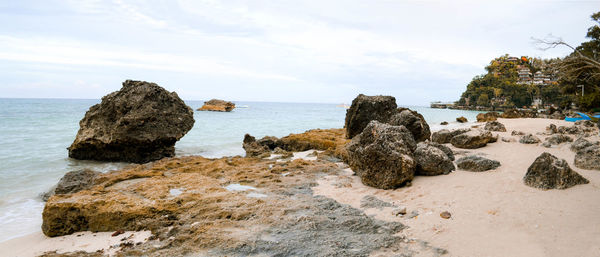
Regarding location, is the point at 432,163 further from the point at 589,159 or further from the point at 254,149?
the point at 254,149

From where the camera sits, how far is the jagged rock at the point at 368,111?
38.7 feet

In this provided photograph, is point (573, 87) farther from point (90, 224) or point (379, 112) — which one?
point (90, 224)

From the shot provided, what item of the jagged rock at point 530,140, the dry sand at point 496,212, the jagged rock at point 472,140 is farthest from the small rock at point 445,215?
the jagged rock at point 530,140

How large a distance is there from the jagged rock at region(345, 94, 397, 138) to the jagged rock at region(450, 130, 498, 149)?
291 centimetres

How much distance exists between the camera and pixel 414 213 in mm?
4457

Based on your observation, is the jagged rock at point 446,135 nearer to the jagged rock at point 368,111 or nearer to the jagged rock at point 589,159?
the jagged rock at point 368,111

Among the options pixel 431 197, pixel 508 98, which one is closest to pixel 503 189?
pixel 431 197

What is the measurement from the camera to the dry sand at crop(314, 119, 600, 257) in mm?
3230

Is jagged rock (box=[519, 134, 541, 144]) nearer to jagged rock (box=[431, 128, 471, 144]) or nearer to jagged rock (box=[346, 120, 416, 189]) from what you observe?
jagged rock (box=[431, 128, 471, 144])

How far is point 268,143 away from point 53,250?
9098 mm

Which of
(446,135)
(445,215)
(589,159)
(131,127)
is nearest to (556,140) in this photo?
(446,135)

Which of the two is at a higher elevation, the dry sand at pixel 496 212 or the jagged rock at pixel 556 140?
the jagged rock at pixel 556 140

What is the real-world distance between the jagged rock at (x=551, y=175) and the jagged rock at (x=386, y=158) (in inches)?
72.6

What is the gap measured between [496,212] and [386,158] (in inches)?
82.3
